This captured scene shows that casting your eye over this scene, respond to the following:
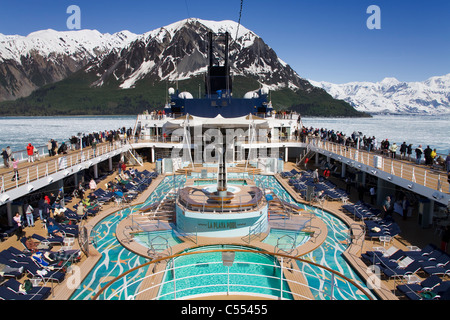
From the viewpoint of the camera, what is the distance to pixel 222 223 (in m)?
10.9

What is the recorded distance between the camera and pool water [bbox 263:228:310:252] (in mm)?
10281

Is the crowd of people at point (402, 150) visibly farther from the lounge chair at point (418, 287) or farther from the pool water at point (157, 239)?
the pool water at point (157, 239)

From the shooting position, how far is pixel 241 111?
88.3 ft

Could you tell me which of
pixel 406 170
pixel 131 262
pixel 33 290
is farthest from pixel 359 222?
pixel 33 290

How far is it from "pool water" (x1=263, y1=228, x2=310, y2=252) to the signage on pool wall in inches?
33.5

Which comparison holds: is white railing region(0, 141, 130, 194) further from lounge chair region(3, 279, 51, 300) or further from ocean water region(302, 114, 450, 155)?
ocean water region(302, 114, 450, 155)

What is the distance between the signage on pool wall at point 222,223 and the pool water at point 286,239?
2.79 ft

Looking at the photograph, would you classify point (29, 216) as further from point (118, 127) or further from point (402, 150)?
point (118, 127)

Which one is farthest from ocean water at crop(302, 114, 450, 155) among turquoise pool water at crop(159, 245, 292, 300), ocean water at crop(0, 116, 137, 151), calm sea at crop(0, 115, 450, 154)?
ocean water at crop(0, 116, 137, 151)

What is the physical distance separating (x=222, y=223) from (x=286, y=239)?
231 cm
